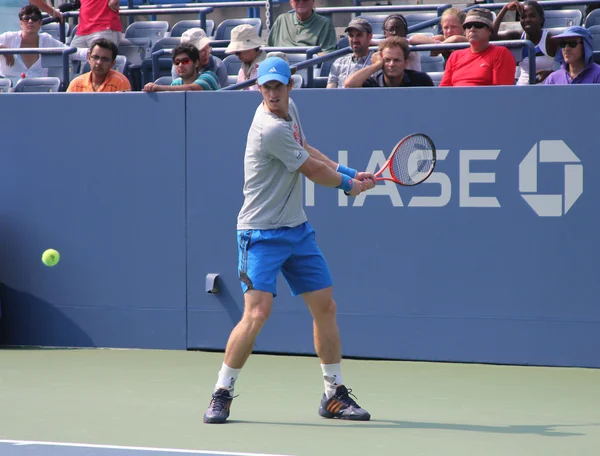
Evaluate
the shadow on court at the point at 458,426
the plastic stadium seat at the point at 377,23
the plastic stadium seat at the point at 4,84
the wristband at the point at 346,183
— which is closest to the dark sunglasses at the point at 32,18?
the plastic stadium seat at the point at 4,84

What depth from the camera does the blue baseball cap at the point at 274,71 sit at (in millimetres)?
4969

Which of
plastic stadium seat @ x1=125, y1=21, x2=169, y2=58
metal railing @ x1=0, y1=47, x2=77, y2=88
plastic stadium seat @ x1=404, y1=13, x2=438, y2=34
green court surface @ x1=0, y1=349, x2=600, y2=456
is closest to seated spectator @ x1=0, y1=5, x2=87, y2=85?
metal railing @ x1=0, y1=47, x2=77, y2=88

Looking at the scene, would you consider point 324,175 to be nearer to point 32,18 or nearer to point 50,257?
point 50,257

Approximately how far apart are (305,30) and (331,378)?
191 inches

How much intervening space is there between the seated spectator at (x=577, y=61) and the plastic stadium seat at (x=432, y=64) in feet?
5.94

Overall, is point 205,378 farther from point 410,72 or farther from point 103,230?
point 410,72

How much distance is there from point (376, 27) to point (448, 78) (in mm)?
3074

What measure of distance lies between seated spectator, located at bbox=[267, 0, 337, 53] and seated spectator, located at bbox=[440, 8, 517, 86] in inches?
78.4

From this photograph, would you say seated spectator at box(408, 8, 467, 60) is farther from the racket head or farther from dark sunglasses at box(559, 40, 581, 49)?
the racket head

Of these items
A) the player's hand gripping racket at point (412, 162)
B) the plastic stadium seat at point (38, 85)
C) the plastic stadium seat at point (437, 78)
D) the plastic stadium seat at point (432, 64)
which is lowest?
the plastic stadium seat at point (38, 85)

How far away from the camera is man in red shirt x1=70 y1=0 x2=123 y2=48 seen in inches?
413

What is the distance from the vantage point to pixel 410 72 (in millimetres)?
7152

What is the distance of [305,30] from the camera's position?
9414 mm

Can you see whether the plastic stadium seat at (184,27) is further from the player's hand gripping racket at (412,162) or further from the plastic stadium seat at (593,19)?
the player's hand gripping racket at (412,162)
